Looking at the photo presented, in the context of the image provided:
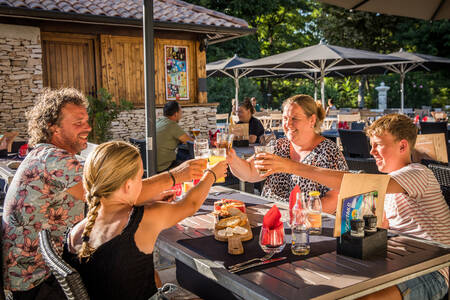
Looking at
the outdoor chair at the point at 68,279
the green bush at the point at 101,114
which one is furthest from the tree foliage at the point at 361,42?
the outdoor chair at the point at 68,279

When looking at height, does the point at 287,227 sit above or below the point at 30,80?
below

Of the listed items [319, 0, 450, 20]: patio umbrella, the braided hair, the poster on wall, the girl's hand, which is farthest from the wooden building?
the braided hair

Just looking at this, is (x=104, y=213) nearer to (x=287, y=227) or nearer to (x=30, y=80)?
(x=287, y=227)

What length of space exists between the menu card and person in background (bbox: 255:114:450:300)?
306 mm

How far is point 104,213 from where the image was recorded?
1706 millimetres

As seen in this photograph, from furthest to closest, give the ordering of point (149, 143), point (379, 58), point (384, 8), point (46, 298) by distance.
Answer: point (379, 58)
point (384, 8)
point (149, 143)
point (46, 298)

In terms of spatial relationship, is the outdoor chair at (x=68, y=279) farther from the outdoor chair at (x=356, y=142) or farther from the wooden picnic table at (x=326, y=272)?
the outdoor chair at (x=356, y=142)

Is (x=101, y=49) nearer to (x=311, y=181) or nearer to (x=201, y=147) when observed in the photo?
(x=311, y=181)

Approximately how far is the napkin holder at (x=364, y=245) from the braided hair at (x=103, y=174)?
898 mm

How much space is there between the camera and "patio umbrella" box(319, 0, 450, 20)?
423 cm

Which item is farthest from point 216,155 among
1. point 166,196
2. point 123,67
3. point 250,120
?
point 123,67

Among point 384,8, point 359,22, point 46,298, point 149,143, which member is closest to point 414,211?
A: point 46,298

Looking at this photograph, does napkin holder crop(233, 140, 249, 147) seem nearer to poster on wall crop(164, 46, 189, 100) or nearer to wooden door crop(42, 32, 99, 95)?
wooden door crop(42, 32, 99, 95)

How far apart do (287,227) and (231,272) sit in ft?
2.12
